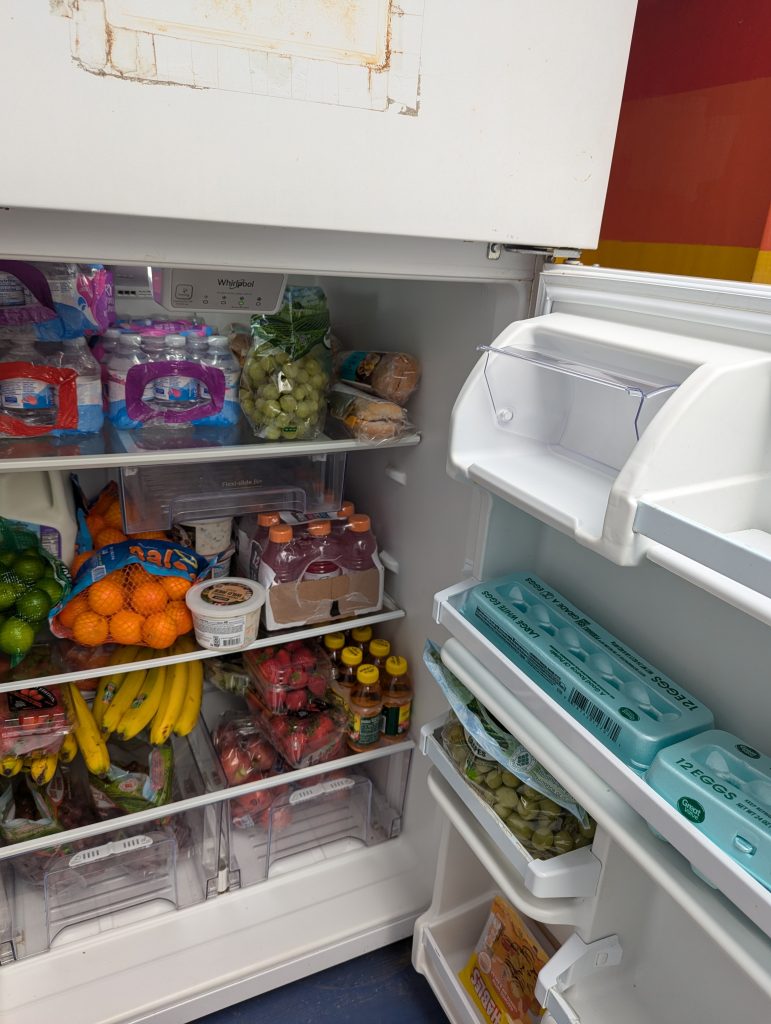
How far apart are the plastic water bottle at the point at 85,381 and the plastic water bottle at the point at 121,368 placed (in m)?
0.03

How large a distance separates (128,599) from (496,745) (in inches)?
29.6

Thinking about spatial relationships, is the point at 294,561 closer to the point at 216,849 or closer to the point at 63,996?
the point at 216,849

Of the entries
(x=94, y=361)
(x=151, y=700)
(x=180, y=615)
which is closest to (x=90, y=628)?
(x=180, y=615)

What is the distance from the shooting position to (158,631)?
4.27 ft

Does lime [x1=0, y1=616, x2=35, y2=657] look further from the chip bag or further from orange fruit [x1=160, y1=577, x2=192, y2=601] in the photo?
the chip bag

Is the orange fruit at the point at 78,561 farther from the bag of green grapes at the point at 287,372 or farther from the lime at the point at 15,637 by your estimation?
the bag of green grapes at the point at 287,372

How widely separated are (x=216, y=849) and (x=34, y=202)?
53.4 inches

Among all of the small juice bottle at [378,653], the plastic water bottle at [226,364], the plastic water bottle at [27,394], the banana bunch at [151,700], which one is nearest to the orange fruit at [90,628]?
the banana bunch at [151,700]

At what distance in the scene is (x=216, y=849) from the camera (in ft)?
4.99

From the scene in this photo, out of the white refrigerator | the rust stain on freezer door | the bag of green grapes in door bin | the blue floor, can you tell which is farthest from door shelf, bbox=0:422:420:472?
the blue floor

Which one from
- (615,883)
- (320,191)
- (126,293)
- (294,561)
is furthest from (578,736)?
(126,293)

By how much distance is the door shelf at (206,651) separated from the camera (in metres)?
1.21

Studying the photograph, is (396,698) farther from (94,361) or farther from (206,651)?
Answer: (94,361)

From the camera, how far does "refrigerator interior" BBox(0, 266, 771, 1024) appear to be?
0.82m
